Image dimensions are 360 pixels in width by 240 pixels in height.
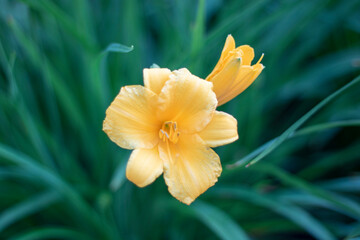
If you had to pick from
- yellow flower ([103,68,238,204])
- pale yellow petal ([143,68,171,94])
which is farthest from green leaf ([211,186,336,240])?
pale yellow petal ([143,68,171,94])

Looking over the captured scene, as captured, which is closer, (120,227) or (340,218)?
(120,227)

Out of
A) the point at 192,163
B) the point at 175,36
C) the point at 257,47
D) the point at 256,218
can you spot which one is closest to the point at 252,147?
the point at 256,218

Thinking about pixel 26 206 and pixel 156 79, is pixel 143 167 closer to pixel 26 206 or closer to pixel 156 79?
pixel 156 79

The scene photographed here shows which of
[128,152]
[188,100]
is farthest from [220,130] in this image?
[128,152]

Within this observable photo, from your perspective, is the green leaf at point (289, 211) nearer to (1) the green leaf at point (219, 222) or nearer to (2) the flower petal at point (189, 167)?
(1) the green leaf at point (219, 222)

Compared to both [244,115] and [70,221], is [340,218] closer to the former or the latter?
[244,115]

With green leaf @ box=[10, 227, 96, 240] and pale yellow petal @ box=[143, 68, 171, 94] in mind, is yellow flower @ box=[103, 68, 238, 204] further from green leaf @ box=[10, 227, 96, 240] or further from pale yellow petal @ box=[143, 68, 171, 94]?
green leaf @ box=[10, 227, 96, 240]

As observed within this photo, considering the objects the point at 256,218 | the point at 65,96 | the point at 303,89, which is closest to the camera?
the point at 65,96
